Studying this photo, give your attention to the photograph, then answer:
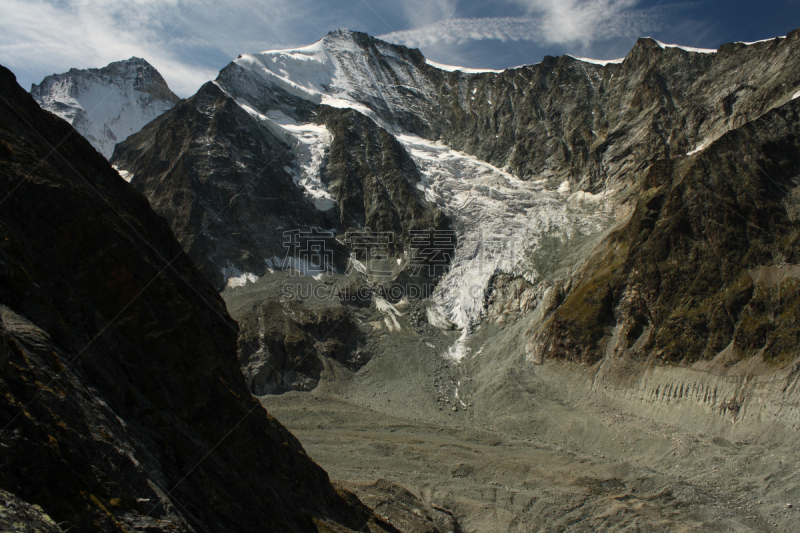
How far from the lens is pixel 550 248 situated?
7594 centimetres

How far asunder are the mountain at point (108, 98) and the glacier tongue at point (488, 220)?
119188mm

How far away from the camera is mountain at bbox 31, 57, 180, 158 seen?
16412 centimetres

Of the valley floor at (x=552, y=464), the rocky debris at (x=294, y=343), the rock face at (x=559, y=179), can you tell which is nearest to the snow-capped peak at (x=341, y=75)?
the rock face at (x=559, y=179)

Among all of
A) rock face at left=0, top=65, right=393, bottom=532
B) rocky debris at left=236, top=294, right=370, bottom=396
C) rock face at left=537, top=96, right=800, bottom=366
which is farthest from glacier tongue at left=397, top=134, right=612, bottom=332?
rock face at left=0, top=65, right=393, bottom=532

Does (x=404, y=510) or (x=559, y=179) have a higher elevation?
(x=559, y=179)

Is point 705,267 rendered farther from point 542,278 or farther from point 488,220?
point 488,220

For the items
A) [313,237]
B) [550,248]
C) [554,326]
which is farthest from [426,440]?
[313,237]

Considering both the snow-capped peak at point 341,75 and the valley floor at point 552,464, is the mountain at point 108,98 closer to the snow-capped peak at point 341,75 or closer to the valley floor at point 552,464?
the snow-capped peak at point 341,75

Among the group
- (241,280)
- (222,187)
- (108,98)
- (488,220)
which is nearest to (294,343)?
(241,280)

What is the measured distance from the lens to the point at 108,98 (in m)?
175

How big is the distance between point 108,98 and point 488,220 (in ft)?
522

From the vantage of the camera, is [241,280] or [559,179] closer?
[241,280]

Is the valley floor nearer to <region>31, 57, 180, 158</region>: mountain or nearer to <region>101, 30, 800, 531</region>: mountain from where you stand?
<region>101, 30, 800, 531</region>: mountain

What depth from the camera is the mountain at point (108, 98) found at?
164125 millimetres
